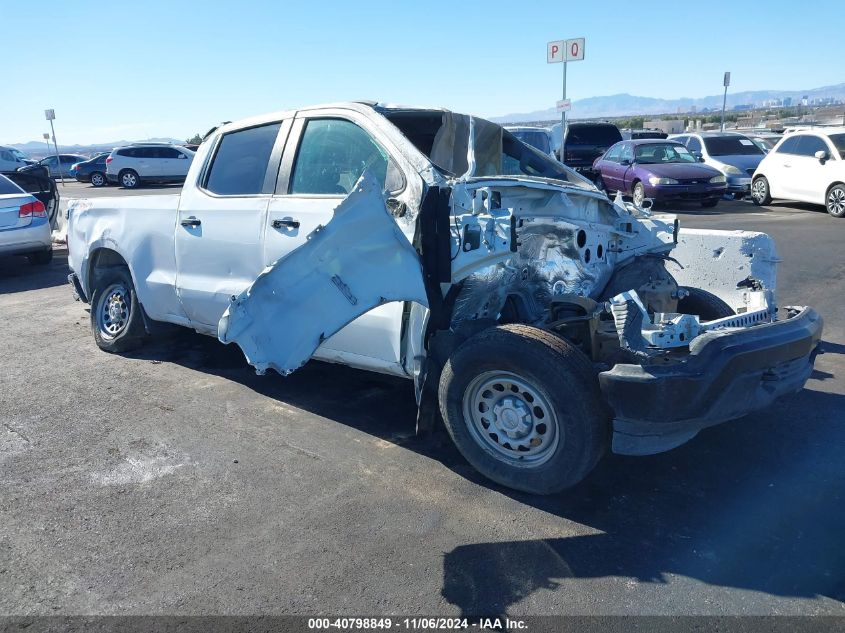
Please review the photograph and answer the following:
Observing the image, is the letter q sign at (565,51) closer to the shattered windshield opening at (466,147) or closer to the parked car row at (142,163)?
the shattered windshield opening at (466,147)

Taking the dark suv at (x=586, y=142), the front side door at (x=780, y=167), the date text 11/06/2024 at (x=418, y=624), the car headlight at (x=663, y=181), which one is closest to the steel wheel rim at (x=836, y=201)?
the front side door at (x=780, y=167)

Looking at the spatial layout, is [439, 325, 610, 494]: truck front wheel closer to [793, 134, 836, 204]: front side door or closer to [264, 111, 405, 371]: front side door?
[264, 111, 405, 371]: front side door

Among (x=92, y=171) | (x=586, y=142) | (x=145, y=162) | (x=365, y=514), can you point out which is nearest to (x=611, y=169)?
(x=586, y=142)

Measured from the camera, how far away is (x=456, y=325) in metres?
4.00

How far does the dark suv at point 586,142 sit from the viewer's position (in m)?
20.5

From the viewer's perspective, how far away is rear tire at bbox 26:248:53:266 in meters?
11.2

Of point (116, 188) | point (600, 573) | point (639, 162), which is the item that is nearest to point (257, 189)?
point (600, 573)

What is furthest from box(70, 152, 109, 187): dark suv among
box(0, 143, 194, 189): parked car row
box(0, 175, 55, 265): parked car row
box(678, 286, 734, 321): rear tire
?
box(678, 286, 734, 321): rear tire

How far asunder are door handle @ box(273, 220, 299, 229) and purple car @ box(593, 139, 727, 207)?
37.6 ft

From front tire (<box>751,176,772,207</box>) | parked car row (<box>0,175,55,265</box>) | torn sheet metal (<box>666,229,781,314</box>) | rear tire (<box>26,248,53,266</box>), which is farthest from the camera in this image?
front tire (<box>751,176,772,207</box>)

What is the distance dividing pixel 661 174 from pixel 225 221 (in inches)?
491

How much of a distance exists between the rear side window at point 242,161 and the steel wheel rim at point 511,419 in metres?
2.16

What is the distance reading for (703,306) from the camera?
4.73 m

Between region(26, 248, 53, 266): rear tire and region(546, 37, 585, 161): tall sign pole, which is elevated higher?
region(546, 37, 585, 161): tall sign pole
